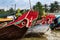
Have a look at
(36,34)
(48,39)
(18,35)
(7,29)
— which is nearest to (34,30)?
(36,34)

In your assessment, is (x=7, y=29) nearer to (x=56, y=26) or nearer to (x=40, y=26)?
(x=40, y=26)

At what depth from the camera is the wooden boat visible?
10063 mm

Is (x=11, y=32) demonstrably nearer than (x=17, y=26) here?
No

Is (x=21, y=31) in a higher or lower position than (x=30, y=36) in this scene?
higher

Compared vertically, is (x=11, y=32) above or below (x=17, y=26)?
below

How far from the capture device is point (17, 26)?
33.4 feet

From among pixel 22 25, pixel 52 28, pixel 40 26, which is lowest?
pixel 52 28

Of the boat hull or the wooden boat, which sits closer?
the wooden boat

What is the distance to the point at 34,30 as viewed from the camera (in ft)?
44.0

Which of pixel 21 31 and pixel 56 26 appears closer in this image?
pixel 21 31

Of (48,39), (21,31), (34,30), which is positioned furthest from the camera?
(34,30)

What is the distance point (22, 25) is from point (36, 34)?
3.53 meters

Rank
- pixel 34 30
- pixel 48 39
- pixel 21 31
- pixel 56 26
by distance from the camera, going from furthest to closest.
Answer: pixel 56 26 → pixel 34 30 → pixel 48 39 → pixel 21 31

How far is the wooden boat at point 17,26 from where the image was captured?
33.0ft
